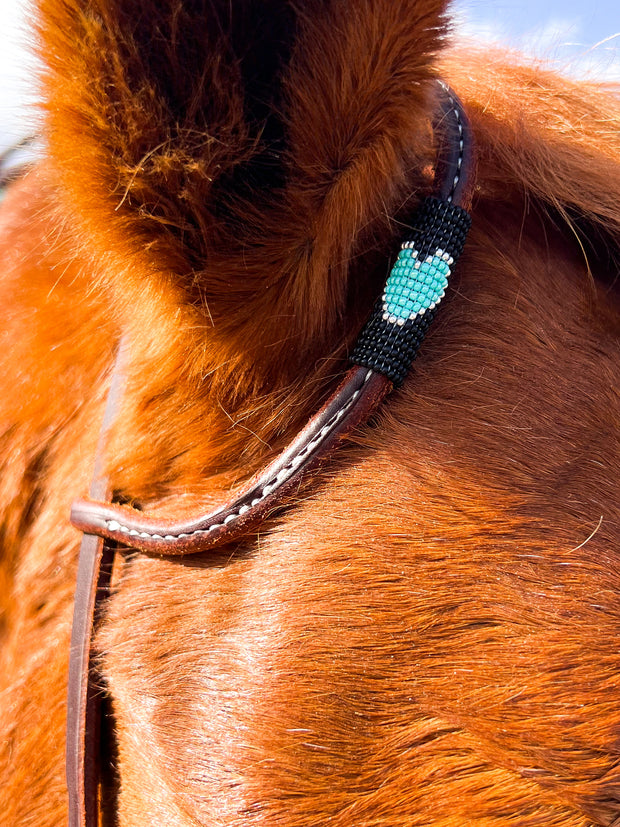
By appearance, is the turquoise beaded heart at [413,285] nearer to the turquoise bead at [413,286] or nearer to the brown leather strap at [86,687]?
the turquoise bead at [413,286]

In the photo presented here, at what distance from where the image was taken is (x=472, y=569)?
0.68m

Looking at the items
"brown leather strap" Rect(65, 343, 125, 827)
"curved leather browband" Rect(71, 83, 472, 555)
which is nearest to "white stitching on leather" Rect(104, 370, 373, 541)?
"curved leather browband" Rect(71, 83, 472, 555)

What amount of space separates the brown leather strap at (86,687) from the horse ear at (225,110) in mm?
395

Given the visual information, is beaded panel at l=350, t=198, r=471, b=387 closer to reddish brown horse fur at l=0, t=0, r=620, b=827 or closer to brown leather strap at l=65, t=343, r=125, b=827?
reddish brown horse fur at l=0, t=0, r=620, b=827

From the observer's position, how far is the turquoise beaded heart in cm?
72

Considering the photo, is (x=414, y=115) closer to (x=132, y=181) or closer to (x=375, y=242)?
(x=375, y=242)

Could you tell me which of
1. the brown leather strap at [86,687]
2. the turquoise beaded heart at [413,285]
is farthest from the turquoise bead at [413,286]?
the brown leather strap at [86,687]

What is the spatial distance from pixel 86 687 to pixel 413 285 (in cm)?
65

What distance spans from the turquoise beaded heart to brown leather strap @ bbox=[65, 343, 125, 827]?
45cm

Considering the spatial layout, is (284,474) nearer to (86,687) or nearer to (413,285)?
(413,285)

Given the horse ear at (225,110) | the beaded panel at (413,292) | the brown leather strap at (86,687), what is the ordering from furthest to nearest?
the brown leather strap at (86,687) < the beaded panel at (413,292) < the horse ear at (225,110)

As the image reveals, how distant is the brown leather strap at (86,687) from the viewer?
85 cm

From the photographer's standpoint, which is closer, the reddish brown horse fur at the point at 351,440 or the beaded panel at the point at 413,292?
the reddish brown horse fur at the point at 351,440

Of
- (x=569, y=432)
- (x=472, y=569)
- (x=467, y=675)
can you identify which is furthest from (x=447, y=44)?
(x=467, y=675)
